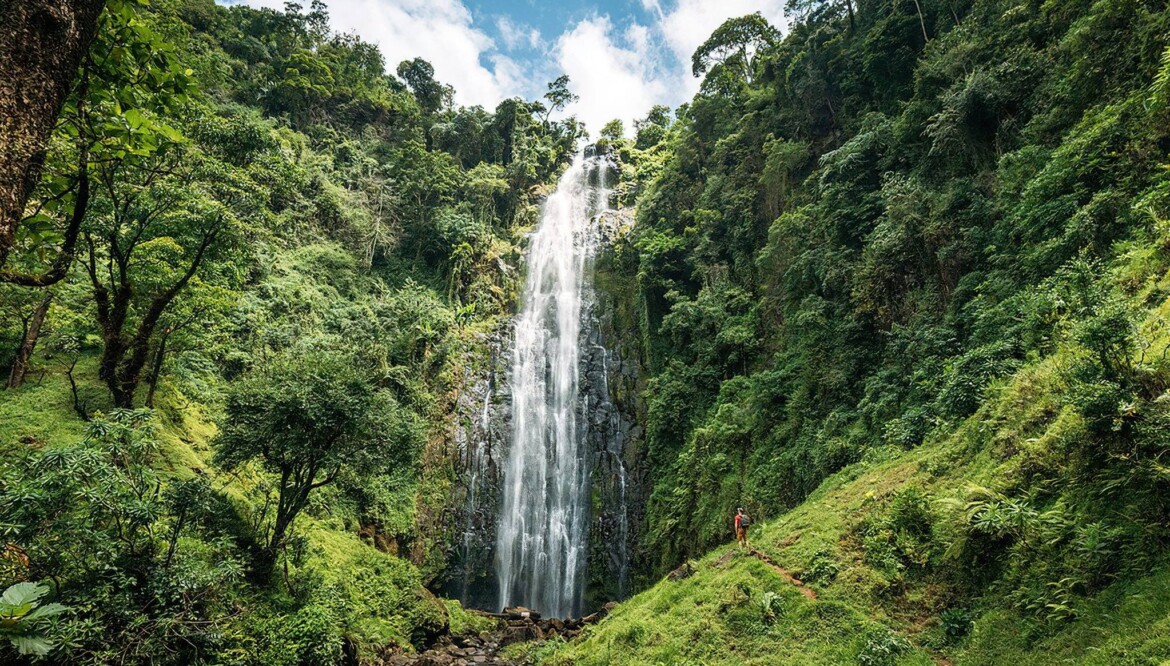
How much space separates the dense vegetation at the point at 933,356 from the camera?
5.14 meters

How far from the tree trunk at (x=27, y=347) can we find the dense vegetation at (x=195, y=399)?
4 cm

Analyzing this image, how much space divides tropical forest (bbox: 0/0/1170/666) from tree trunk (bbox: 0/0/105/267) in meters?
0.01

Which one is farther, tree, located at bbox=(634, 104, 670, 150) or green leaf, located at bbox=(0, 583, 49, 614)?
tree, located at bbox=(634, 104, 670, 150)

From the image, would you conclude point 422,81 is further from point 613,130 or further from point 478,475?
point 478,475

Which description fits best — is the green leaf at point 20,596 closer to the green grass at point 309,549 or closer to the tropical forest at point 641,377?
the tropical forest at point 641,377

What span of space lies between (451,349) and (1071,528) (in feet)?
66.3

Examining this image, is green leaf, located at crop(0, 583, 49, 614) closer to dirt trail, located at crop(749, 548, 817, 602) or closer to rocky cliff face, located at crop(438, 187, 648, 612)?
dirt trail, located at crop(749, 548, 817, 602)

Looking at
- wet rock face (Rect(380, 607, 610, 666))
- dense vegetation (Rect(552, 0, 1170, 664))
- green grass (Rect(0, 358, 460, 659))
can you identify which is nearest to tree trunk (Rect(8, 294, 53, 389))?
green grass (Rect(0, 358, 460, 659))

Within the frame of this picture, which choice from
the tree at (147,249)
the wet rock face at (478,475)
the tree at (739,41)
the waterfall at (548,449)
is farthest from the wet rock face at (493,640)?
the tree at (739,41)

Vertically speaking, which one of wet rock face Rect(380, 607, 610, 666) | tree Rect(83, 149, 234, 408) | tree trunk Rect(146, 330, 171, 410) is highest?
tree Rect(83, 149, 234, 408)

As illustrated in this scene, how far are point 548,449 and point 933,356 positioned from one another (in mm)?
15099

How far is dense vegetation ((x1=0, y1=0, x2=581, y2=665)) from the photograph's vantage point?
315 centimetres

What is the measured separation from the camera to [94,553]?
6.39 meters

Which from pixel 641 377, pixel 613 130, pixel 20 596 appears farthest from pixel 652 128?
pixel 20 596
